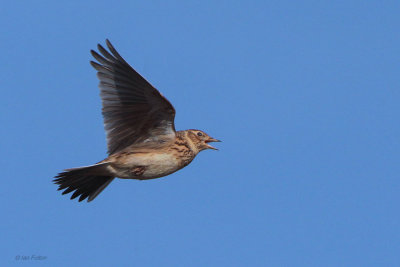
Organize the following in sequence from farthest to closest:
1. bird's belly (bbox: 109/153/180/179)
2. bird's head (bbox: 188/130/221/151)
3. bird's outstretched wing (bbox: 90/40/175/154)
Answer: bird's head (bbox: 188/130/221/151), bird's belly (bbox: 109/153/180/179), bird's outstretched wing (bbox: 90/40/175/154)

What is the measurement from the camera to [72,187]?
555 inches

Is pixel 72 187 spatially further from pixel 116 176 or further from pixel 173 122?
pixel 173 122

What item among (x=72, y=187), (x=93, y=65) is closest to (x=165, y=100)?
(x=93, y=65)

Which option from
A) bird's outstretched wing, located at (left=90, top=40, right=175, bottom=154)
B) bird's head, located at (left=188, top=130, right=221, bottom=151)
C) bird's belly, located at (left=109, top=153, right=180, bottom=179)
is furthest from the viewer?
bird's head, located at (left=188, top=130, right=221, bottom=151)

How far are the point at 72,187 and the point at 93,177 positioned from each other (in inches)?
16.2

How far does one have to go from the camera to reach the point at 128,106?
13.5 meters

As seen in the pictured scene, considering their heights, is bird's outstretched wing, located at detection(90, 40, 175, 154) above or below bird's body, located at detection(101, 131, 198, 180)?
above

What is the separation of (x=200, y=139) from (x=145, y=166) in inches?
59.0

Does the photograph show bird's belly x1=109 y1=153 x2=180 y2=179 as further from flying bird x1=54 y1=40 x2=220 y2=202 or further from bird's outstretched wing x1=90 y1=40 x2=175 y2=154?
bird's outstretched wing x1=90 y1=40 x2=175 y2=154

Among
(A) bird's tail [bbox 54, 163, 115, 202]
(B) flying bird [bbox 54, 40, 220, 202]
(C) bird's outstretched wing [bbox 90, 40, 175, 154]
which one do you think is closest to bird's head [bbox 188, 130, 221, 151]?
(B) flying bird [bbox 54, 40, 220, 202]

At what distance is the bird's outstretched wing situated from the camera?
1313 centimetres

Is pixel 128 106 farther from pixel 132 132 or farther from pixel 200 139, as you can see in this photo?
pixel 200 139

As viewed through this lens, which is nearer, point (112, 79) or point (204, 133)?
point (112, 79)

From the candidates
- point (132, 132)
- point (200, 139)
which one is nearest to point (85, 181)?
point (132, 132)
